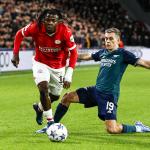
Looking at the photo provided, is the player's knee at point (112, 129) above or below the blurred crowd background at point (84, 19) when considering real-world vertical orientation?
above

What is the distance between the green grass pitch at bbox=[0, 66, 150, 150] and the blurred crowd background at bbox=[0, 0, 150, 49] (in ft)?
27.9

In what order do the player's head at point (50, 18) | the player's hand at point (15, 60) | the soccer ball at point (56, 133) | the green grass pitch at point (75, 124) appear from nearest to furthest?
the green grass pitch at point (75, 124) < the soccer ball at point (56, 133) < the player's head at point (50, 18) < the player's hand at point (15, 60)

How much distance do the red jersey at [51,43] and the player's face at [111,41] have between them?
0.79 m

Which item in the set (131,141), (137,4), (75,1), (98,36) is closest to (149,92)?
(131,141)

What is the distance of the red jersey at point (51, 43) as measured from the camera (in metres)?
9.29

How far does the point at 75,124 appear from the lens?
10.1m

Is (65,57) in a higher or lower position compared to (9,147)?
higher

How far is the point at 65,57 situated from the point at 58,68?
241 mm

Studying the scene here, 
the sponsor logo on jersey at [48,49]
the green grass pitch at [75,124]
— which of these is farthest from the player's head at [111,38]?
the green grass pitch at [75,124]

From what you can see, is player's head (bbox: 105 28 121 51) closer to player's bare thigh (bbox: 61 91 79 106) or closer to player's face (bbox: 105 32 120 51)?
player's face (bbox: 105 32 120 51)

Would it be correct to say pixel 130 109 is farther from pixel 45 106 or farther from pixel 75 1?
pixel 75 1

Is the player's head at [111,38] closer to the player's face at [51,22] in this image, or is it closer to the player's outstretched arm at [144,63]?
the player's outstretched arm at [144,63]

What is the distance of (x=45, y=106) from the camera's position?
8.82m

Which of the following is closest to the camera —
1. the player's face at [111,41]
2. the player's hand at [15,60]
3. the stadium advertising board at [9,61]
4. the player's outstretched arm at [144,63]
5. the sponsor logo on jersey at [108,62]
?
the player's outstretched arm at [144,63]
